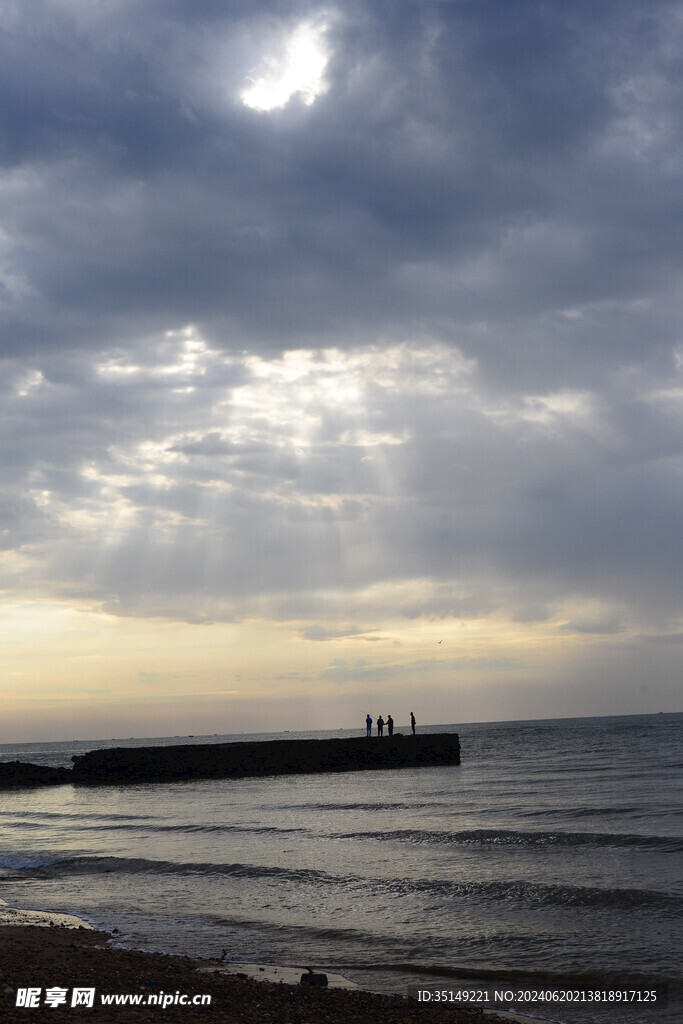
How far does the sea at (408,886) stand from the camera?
11.6 metres

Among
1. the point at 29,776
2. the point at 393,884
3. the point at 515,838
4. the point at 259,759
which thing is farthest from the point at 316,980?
the point at 29,776

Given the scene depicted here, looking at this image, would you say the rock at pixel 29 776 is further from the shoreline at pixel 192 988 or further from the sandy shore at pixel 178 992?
the sandy shore at pixel 178 992

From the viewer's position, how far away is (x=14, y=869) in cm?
2125

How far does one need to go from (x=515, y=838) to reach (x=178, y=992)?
15611mm

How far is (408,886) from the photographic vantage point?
17062 mm

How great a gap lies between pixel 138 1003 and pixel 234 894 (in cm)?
867

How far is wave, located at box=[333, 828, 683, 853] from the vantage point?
21391mm

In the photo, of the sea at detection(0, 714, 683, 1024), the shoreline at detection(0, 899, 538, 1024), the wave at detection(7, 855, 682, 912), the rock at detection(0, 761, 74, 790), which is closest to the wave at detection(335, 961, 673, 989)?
the sea at detection(0, 714, 683, 1024)

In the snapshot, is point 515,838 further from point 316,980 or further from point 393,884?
point 316,980

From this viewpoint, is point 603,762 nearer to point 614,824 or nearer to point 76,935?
point 614,824

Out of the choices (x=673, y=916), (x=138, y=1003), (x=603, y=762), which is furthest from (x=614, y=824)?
(x=603, y=762)

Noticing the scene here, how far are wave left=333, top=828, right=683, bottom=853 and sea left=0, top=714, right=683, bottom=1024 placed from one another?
0.08 metres

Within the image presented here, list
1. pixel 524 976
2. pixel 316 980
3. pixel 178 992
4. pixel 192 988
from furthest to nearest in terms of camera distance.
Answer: pixel 524 976, pixel 316 980, pixel 192 988, pixel 178 992

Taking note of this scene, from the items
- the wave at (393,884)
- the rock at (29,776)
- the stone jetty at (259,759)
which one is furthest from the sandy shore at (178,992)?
the rock at (29,776)
